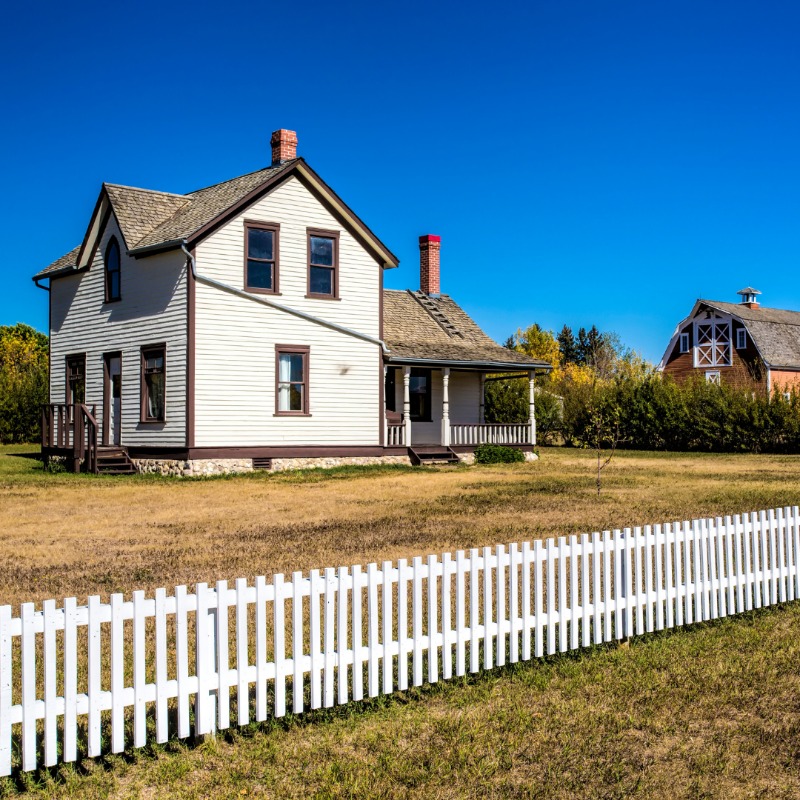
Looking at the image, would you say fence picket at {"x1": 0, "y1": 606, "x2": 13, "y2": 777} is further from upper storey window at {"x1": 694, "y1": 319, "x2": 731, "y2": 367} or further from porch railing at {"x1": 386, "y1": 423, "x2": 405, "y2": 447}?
upper storey window at {"x1": 694, "y1": 319, "x2": 731, "y2": 367}

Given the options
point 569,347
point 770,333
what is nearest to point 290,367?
point 770,333

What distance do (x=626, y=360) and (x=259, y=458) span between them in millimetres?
53234

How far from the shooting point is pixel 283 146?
94.7 feet

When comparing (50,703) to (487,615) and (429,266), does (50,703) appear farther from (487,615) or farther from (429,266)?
(429,266)

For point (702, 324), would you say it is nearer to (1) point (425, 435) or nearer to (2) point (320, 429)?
(1) point (425, 435)

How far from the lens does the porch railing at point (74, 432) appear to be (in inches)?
1032

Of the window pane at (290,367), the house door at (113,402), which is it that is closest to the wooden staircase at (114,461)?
the house door at (113,402)

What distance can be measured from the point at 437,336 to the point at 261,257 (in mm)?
9210

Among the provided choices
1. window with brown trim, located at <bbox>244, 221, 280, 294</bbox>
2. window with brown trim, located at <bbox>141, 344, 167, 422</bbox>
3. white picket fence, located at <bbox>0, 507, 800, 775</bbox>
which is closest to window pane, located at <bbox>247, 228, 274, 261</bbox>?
window with brown trim, located at <bbox>244, 221, 280, 294</bbox>

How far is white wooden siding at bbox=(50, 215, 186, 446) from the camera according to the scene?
25672 mm

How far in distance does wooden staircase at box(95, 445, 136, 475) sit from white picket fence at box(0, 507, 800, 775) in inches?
713

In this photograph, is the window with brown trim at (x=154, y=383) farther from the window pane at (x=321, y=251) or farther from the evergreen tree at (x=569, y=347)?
the evergreen tree at (x=569, y=347)

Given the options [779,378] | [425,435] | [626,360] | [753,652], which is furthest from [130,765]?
[626,360]

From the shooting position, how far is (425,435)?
33.2 m
